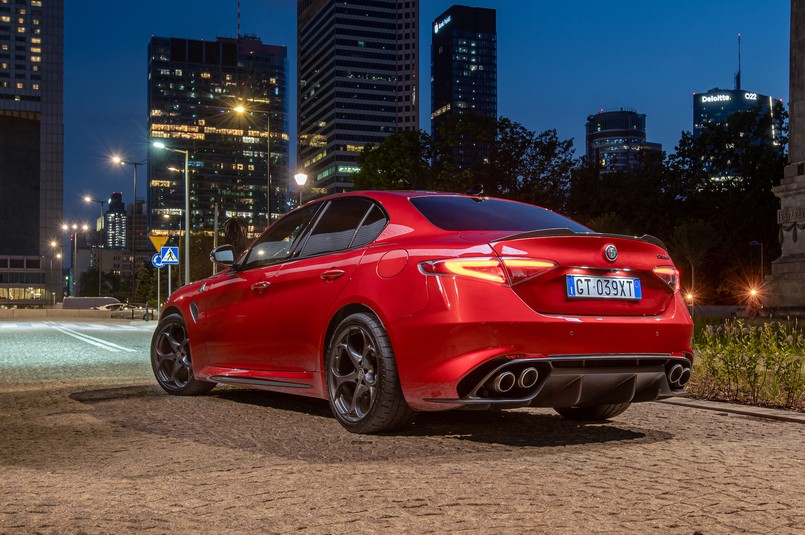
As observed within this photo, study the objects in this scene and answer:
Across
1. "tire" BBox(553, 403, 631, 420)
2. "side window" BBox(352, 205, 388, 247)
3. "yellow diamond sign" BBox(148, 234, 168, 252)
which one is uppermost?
"yellow diamond sign" BBox(148, 234, 168, 252)

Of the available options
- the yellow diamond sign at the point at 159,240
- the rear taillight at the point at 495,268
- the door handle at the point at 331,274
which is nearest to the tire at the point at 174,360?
the door handle at the point at 331,274

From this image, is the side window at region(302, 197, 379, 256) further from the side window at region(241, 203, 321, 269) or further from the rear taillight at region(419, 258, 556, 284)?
the rear taillight at region(419, 258, 556, 284)

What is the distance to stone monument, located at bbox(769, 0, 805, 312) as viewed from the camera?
84.0 feet

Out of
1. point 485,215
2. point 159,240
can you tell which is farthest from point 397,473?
point 159,240

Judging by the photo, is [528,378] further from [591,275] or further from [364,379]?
[364,379]

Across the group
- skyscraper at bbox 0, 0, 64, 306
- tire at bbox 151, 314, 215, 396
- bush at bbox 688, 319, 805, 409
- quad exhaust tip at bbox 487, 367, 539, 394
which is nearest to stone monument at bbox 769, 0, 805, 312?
bush at bbox 688, 319, 805, 409

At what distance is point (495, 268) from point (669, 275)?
136 centimetres

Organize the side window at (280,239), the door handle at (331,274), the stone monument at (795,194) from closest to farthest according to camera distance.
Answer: the door handle at (331,274) < the side window at (280,239) < the stone monument at (795,194)

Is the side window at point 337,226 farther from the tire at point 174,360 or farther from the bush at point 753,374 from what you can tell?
the bush at point 753,374

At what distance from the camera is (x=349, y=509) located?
4035 mm

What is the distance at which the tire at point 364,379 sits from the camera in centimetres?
586

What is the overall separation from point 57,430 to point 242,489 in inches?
106

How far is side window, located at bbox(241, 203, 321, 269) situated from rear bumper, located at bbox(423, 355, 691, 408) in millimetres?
2335

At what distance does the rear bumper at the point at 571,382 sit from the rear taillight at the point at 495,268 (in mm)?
483
